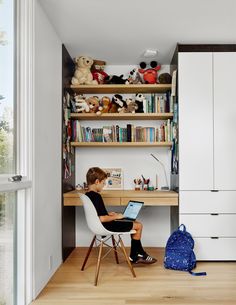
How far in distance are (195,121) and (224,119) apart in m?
0.31

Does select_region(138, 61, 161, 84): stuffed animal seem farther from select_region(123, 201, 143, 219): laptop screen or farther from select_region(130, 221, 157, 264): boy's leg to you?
select_region(130, 221, 157, 264): boy's leg

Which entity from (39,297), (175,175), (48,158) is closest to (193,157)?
(175,175)

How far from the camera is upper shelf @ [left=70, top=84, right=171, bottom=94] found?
471cm

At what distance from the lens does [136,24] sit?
12.3ft

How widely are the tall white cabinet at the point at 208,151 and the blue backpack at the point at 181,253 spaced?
0.62ft

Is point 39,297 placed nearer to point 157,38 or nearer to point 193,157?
point 193,157

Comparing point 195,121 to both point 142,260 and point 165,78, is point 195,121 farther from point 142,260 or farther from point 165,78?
point 142,260

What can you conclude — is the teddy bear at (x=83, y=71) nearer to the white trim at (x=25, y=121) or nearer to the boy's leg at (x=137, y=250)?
the white trim at (x=25, y=121)

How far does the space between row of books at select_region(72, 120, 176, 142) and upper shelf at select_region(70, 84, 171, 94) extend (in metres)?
0.41

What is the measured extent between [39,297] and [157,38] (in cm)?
276

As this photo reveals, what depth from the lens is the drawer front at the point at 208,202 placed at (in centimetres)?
421

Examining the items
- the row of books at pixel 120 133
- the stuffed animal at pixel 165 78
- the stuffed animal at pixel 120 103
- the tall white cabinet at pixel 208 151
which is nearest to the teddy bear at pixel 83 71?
the stuffed animal at pixel 120 103

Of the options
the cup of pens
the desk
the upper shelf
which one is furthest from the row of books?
the desk

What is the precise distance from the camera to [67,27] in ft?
12.6
